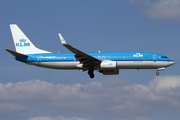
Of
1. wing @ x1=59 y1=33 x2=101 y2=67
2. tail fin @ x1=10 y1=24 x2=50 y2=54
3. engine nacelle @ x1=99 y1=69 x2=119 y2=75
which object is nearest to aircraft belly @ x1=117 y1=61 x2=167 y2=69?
engine nacelle @ x1=99 y1=69 x2=119 y2=75

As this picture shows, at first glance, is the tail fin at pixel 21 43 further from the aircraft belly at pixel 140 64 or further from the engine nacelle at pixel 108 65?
the aircraft belly at pixel 140 64

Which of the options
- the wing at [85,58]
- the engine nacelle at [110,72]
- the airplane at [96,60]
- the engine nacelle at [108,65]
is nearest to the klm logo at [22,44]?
the airplane at [96,60]

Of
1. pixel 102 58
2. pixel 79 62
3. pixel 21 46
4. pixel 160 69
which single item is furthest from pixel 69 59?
pixel 160 69

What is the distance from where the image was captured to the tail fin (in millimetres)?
63594

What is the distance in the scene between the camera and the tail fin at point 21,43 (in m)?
63.6

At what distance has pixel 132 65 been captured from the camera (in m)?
59.2

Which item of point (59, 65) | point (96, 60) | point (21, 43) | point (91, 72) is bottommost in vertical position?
point (91, 72)

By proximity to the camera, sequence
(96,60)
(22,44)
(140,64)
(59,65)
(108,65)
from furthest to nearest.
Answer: (22,44), (59,65), (140,64), (96,60), (108,65)

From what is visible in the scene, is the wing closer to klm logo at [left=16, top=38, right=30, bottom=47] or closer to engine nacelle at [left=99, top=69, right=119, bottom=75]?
engine nacelle at [left=99, top=69, right=119, bottom=75]

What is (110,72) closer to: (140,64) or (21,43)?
(140,64)

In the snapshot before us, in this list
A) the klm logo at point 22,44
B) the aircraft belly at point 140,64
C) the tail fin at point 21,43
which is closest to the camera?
the aircraft belly at point 140,64

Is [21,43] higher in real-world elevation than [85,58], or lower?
higher

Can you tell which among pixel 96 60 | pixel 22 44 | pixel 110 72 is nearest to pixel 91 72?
pixel 96 60

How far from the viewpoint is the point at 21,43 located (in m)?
65.1
